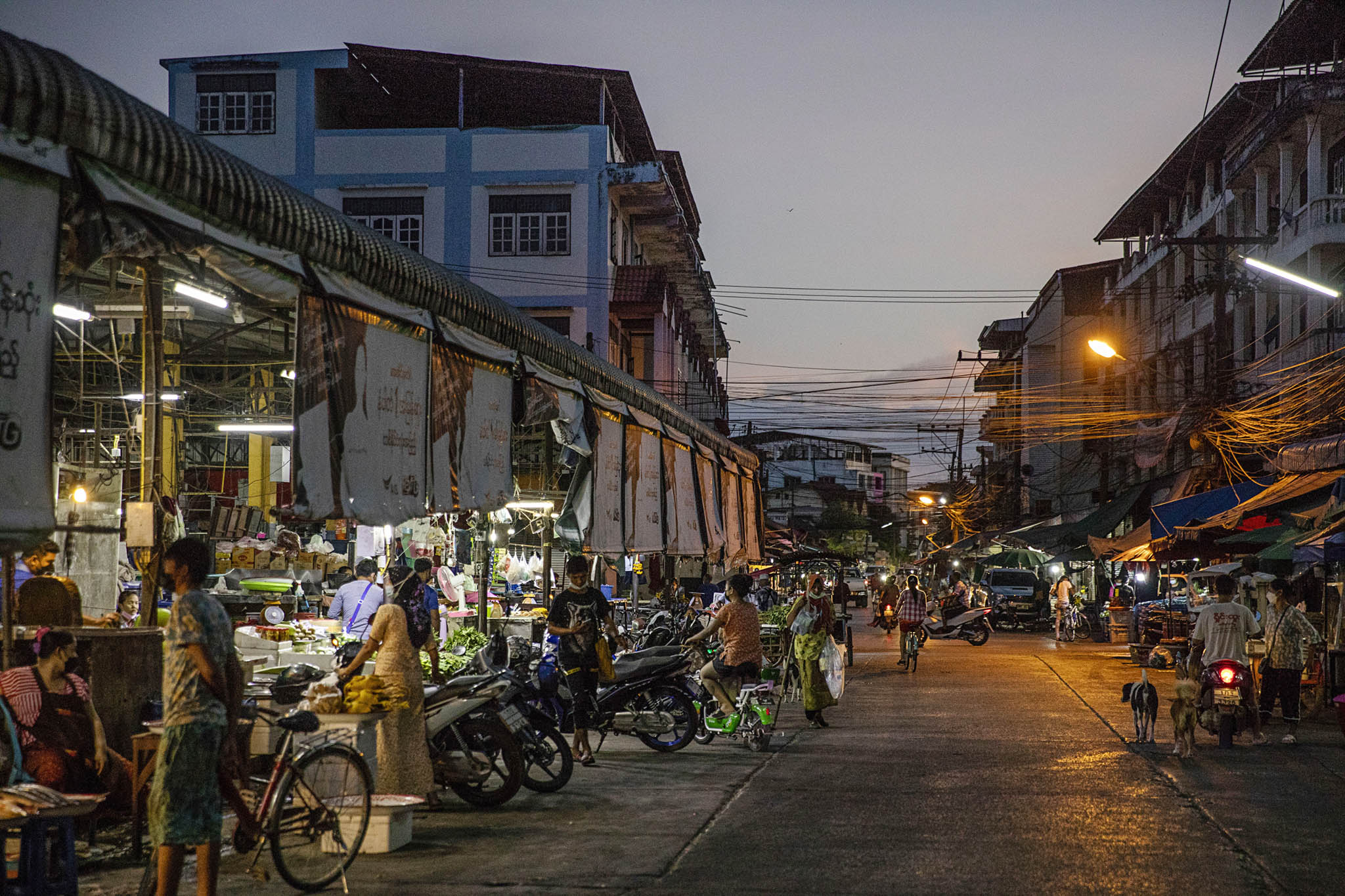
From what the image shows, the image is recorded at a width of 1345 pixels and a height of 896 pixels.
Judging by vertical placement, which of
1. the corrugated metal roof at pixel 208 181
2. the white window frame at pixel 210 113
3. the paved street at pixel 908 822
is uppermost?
the white window frame at pixel 210 113

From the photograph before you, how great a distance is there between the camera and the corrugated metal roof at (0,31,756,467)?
224 inches

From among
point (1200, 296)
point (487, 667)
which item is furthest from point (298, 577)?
point (1200, 296)

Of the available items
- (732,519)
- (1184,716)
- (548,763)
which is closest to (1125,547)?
(732,519)

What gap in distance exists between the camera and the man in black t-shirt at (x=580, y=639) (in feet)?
39.2

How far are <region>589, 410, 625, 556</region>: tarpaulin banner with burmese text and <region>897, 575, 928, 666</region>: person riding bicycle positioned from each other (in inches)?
450

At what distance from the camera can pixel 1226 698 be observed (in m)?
13.8

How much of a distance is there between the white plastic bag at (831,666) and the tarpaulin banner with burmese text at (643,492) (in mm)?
2548

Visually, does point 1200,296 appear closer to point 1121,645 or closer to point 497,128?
point 1121,645

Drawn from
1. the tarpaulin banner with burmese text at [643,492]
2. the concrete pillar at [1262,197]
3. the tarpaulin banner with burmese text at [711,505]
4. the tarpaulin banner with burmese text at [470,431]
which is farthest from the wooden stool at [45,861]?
the concrete pillar at [1262,197]

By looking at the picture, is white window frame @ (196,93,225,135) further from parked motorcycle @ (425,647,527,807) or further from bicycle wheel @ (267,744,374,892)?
bicycle wheel @ (267,744,374,892)

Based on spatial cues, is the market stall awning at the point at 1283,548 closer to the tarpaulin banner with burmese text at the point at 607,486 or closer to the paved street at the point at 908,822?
the paved street at the point at 908,822

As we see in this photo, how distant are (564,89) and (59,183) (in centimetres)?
3161

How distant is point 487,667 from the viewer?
11.9 meters

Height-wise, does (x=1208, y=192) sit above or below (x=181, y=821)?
above
